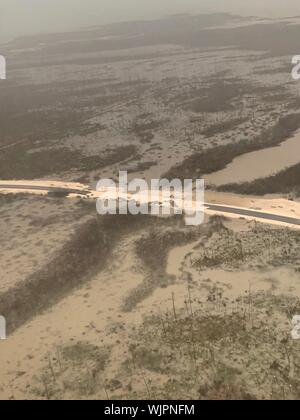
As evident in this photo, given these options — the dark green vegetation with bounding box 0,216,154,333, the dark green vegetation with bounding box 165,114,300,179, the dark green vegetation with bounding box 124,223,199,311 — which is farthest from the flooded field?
the dark green vegetation with bounding box 0,216,154,333

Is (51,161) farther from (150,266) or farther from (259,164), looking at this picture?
(150,266)

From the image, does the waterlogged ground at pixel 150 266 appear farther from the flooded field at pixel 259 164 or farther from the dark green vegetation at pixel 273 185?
the dark green vegetation at pixel 273 185

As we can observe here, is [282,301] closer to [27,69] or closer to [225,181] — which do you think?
[225,181]

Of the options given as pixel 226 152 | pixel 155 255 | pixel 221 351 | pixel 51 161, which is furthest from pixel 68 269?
pixel 226 152

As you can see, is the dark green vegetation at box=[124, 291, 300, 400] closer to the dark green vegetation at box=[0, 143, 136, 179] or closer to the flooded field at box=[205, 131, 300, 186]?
the flooded field at box=[205, 131, 300, 186]

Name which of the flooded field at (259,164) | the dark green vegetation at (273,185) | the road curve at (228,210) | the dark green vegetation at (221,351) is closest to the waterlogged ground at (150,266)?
the dark green vegetation at (221,351)

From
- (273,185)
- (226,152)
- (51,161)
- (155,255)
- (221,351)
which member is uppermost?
(226,152)
